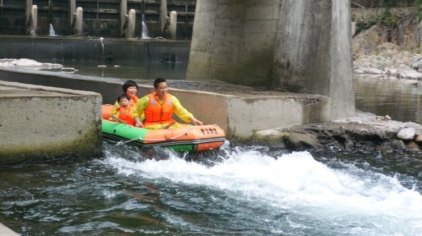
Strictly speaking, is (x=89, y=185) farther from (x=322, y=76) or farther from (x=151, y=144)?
(x=322, y=76)

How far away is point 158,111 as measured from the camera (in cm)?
961

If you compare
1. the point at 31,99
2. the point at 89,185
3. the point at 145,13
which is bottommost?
the point at 89,185

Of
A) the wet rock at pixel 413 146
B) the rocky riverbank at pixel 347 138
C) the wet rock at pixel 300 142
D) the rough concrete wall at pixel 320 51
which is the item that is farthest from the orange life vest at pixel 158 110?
the wet rock at pixel 413 146

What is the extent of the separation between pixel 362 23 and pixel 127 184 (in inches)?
1290

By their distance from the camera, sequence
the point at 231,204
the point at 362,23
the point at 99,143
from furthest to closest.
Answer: the point at 362,23 < the point at 99,143 < the point at 231,204

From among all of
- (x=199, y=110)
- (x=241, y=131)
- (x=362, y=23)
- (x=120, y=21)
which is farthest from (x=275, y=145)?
(x=362, y=23)

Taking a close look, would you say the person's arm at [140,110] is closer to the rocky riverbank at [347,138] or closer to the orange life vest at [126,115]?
the orange life vest at [126,115]

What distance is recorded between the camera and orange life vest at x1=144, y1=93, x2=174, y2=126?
9578 millimetres

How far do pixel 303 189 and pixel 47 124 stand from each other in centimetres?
364

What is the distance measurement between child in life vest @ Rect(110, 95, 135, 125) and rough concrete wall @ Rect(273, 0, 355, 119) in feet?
12.1

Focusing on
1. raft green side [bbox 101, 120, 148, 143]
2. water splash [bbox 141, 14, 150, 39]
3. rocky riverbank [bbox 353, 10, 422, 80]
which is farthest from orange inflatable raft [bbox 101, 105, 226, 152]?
rocky riverbank [bbox 353, 10, 422, 80]

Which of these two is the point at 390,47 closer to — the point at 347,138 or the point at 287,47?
the point at 287,47

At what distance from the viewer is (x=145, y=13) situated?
111 feet

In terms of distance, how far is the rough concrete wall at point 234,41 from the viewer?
13.3m
